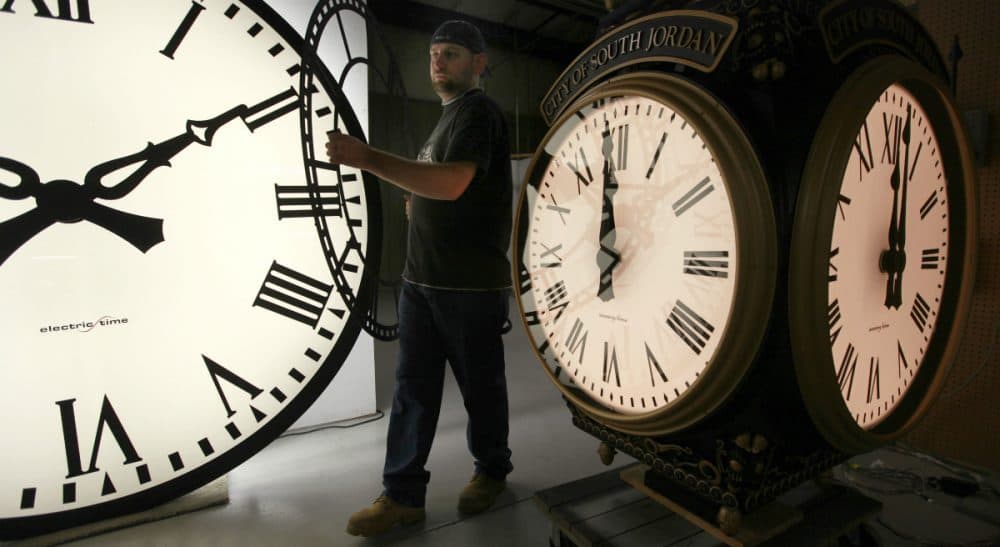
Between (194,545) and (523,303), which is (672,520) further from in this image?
(194,545)

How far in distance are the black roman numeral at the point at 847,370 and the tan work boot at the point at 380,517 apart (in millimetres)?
1131

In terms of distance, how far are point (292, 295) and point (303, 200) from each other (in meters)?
0.28

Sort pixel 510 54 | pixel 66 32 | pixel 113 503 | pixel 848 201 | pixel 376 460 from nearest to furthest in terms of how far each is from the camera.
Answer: pixel 848 201 < pixel 66 32 < pixel 113 503 < pixel 376 460 < pixel 510 54

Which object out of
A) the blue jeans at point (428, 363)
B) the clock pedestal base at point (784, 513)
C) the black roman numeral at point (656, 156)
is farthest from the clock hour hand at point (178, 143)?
the clock pedestal base at point (784, 513)

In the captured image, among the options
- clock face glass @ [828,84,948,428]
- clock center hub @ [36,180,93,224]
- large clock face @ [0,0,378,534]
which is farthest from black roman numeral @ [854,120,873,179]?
clock center hub @ [36,180,93,224]

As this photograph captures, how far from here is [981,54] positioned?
5.32 ft

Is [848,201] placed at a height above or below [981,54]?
below

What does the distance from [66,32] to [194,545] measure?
1.33 meters

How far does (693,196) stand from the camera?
0.76 metres

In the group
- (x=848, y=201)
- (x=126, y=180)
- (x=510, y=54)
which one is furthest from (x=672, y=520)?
(x=510, y=54)

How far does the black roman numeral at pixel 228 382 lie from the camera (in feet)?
4.53

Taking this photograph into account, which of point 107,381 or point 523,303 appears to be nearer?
point 523,303

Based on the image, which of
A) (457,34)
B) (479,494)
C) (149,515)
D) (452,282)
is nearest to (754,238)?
(452,282)

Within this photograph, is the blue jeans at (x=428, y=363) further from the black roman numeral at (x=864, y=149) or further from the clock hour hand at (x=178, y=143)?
the black roman numeral at (x=864, y=149)
